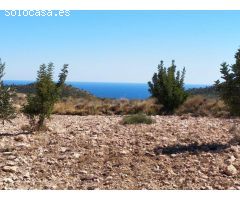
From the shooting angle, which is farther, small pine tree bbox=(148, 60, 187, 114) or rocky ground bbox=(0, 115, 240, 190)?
small pine tree bbox=(148, 60, 187, 114)

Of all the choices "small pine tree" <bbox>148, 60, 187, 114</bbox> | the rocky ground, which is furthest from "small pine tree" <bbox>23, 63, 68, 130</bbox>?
"small pine tree" <bbox>148, 60, 187, 114</bbox>

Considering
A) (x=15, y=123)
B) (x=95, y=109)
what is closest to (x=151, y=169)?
(x=15, y=123)

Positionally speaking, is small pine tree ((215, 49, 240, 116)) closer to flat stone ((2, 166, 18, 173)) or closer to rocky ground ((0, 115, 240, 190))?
rocky ground ((0, 115, 240, 190))

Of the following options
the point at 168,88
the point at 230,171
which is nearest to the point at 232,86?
the point at 230,171

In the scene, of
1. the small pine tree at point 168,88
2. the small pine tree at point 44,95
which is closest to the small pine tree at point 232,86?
the small pine tree at point 44,95

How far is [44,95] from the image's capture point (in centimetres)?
1442

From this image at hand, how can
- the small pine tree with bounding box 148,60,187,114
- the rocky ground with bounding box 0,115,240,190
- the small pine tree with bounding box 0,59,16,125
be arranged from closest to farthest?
the rocky ground with bounding box 0,115,240,190 → the small pine tree with bounding box 0,59,16,125 → the small pine tree with bounding box 148,60,187,114

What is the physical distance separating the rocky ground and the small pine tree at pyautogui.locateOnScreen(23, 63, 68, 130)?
53 centimetres

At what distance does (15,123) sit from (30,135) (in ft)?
11.1

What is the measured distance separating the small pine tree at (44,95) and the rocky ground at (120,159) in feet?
1.73

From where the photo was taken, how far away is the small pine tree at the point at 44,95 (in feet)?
47.2

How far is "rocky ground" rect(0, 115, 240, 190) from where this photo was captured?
9086 millimetres
